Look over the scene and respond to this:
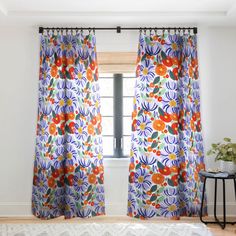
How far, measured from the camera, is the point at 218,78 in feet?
12.1

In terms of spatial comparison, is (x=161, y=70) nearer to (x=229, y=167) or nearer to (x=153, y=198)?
(x=229, y=167)

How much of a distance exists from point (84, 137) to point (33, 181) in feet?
2.67

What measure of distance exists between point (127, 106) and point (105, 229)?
5.03ft

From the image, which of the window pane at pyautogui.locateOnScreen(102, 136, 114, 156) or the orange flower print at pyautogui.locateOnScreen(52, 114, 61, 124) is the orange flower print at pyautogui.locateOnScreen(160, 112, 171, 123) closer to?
the window pane at pyautogui.locateOnScreen(102, 136, 114, 156)

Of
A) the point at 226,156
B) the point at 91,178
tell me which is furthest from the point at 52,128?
the point at 226,156

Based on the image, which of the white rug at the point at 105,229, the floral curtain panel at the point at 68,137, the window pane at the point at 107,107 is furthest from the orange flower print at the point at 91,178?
the window pane at the point at 107,107

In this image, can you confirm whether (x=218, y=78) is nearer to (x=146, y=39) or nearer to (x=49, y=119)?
(x=146, y=39)

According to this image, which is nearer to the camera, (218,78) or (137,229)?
(137,229)

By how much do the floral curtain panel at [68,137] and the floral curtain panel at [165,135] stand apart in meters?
0.48

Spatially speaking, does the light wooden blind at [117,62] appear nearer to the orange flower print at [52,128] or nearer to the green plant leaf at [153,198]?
the orange flower print at [52,128]

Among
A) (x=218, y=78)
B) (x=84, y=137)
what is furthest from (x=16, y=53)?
(x=218, y=78)

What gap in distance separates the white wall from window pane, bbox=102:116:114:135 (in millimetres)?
402

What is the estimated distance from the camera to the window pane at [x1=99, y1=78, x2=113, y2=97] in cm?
386

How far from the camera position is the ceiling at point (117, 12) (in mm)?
3150
